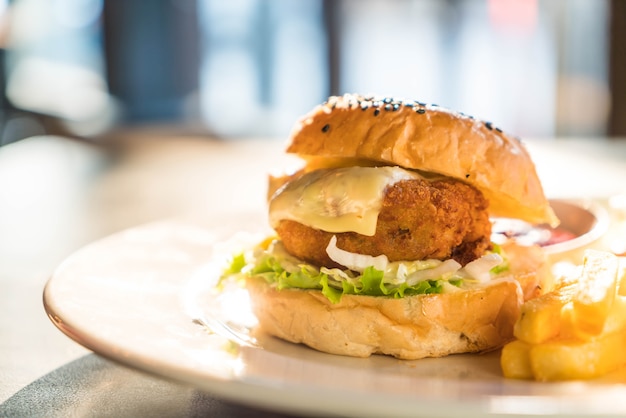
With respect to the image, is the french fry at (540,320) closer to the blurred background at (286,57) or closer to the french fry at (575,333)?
the french fry at (575,333)

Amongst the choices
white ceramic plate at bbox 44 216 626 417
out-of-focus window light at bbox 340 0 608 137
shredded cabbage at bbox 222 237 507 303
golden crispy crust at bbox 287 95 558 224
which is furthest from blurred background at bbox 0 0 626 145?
shredded cabbage at bbox 222 237 507 303

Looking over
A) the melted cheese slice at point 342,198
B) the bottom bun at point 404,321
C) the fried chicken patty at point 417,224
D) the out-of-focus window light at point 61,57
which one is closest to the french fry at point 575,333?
the bottom bun at point 404,321

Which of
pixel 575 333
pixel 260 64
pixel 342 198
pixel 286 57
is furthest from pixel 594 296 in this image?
pixel 260 64

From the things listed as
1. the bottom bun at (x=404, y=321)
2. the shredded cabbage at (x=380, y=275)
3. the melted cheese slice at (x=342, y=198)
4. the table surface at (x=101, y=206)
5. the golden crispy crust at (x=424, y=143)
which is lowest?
the table surface at (x=101, y=206)

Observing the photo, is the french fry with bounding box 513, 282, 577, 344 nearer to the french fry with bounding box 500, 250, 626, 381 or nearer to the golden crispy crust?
the french fry with bounding box 500, 250, 626, 381

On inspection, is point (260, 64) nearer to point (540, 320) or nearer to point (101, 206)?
point (101, 206)

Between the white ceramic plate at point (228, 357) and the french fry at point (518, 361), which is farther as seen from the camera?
the french fry at point (518, 361)
